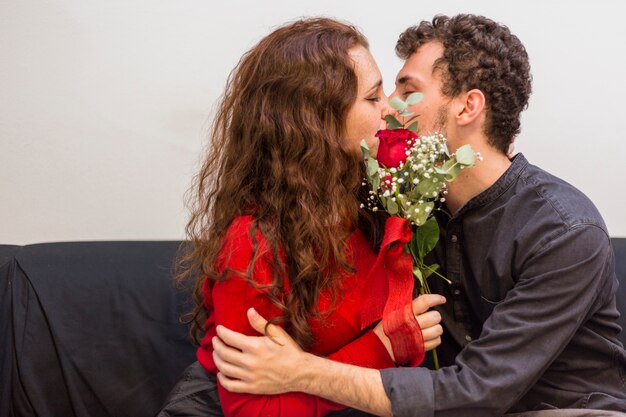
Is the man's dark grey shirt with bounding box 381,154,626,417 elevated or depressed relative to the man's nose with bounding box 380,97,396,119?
depressed

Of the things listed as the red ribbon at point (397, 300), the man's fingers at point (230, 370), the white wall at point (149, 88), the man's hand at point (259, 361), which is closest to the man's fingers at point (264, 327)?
the man's hand at point (259, 361)

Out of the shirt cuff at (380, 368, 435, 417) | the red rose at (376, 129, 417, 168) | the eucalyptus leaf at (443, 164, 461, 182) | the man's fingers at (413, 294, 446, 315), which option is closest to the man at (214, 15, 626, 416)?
the shirt cuff at (380, 368, 435, 417)

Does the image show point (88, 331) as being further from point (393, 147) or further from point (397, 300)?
point (393, 147)

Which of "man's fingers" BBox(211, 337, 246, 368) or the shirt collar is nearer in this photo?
"man's fingers" BBox(211, 337, 246, 368)

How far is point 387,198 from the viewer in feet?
5.41

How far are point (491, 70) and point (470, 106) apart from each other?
0.12 meters

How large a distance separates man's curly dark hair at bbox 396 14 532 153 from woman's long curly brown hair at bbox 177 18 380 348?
35 cm

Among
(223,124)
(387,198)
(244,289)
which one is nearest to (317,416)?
(244,289)

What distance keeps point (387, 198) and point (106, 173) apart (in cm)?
126

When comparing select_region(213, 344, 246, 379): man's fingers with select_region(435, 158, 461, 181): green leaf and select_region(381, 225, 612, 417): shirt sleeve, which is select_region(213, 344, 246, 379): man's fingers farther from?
select_region(435, 158, 461, 181): green leaf

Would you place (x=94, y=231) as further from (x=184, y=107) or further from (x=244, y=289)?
(x=244, y=289)

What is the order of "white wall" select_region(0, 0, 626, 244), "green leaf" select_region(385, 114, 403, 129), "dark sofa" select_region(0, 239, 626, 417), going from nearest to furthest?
"green leaf" select_region(385, 114, 403, 129) → "dark sofa" select_region(0, 239, 626, 417) → "white wall" select_region(0, 0, 626, 244)

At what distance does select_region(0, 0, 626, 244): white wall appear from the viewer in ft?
7.92

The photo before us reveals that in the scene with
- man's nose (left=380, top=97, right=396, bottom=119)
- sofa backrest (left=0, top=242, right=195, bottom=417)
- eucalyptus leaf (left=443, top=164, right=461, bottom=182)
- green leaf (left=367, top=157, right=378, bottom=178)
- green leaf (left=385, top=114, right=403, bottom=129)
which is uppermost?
man's nose (left=380, top=97, right=396, bottom=119)
